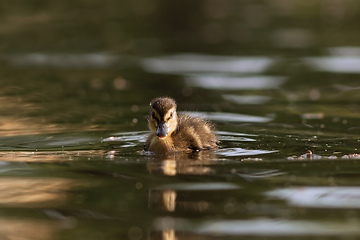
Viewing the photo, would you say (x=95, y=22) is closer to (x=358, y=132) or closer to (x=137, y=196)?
(x=358, y=132)

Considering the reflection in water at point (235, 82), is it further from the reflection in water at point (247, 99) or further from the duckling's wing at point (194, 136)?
the duckling's wing at point (194, 136)

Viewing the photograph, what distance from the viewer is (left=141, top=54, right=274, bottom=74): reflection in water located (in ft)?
41.0

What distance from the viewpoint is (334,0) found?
22.8 metres

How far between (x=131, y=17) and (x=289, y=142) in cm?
1160

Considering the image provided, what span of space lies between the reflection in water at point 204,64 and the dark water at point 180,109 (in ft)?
0.14

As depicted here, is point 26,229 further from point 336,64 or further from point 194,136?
point 336,64

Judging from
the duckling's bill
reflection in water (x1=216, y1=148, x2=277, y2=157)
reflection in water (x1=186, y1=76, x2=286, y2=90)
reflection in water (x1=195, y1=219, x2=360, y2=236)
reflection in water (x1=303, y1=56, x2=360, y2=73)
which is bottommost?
reflection in water (x1=195, y1=219, x2=360, y2=236)

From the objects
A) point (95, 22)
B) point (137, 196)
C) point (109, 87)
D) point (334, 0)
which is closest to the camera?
point (137, 196)

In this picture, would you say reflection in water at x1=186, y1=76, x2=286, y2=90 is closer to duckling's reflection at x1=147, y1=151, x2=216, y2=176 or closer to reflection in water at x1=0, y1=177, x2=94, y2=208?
duckling's reflection at x1=147, y1=151, x2=216, y2=176

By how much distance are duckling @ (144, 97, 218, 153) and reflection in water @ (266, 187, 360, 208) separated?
1988 millimetres

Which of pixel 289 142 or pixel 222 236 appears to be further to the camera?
pixel 289 142

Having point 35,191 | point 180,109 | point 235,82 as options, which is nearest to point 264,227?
point 35,191

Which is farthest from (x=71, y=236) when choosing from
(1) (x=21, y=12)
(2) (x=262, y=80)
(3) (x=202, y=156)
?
(1) (x=21, y=12)

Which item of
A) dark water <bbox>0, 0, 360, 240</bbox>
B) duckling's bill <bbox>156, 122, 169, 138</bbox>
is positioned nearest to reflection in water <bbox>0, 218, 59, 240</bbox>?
dark water <bbox>0, 0, 360, 240</bbox>
